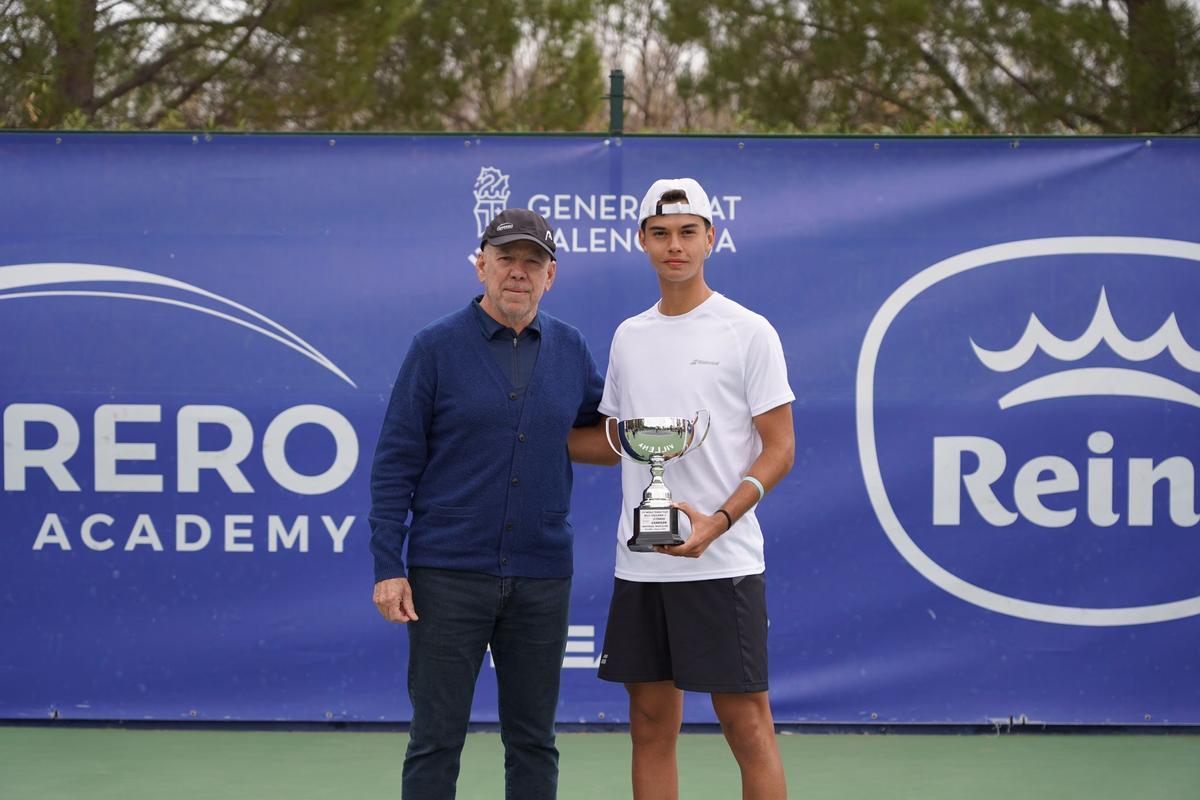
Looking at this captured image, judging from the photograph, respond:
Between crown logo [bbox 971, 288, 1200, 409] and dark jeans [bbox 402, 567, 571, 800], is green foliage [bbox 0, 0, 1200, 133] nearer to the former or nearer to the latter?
crown logo [bbox 971, 288, 1200, 409]

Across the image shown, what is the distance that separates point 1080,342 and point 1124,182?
51 centimetres

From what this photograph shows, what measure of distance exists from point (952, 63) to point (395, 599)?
752cm

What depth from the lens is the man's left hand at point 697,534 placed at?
281 centimetres

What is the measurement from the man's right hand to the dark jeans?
0.03 metres

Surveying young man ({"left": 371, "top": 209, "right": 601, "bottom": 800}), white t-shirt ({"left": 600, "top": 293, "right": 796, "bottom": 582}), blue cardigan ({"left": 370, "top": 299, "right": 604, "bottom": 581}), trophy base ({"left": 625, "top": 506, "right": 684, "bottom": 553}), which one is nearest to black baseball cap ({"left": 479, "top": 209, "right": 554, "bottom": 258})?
young man ({"left": 371, "top": 209, "right": 601, "bottom": 800})

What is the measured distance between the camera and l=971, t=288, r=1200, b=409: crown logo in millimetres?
4191

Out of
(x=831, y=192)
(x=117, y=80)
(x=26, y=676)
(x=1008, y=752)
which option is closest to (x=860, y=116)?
(x=117, y=80)

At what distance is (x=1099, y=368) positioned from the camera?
4.20m

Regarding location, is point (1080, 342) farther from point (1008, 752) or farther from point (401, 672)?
point (401, 672)

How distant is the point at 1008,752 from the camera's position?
4102 millimetres

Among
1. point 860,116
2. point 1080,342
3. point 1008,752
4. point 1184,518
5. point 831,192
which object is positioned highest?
point 860,116

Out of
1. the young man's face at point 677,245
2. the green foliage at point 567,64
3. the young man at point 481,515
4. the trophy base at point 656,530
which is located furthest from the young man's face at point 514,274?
the green foliage at point 567,64

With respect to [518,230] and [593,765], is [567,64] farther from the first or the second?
[518,230]

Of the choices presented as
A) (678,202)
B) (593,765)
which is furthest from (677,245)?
(593,765)
